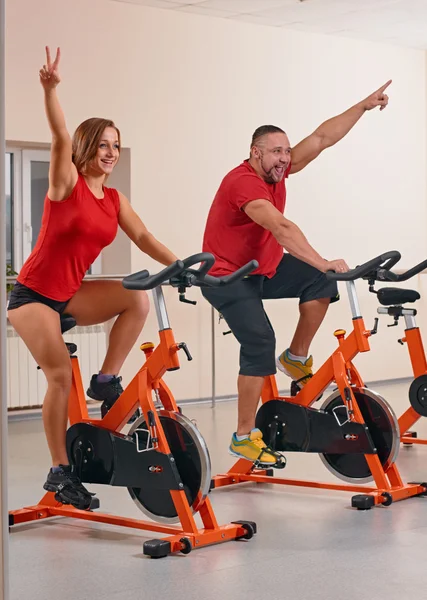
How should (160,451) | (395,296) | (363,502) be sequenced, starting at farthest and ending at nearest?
(395,296), (363,502), (160,451)

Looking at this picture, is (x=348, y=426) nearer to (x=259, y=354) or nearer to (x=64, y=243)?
(x=259, y=354)

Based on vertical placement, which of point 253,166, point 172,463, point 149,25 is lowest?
point 172,463

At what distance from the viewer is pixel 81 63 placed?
7.32 metres

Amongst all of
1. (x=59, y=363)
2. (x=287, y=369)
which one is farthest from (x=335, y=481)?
(x=59, y=363)

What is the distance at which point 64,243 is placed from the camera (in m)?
3.94

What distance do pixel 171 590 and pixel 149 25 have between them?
5.33 meters

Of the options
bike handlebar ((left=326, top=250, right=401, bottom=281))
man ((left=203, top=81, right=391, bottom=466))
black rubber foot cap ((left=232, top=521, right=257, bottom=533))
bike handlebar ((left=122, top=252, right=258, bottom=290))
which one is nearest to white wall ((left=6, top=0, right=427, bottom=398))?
man ((left=203, top=81, right=391, bottom=466))

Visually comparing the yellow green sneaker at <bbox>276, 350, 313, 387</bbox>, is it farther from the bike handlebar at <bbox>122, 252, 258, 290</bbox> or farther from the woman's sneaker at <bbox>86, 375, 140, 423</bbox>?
the bike handlebar at <bbox>122, 252, 258, 290</bbox>

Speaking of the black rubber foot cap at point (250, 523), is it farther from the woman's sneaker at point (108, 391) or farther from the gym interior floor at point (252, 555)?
the woman's sneaker at point (108, 391)

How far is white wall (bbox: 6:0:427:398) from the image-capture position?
731 cm

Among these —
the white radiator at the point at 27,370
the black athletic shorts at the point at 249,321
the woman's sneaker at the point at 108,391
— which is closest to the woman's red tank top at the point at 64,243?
the woman's sneaker at the point at 108,391

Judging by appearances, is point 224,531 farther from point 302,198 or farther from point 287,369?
point 302,198

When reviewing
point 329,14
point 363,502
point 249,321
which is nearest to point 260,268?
point 249,321

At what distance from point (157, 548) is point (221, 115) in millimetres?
5117
